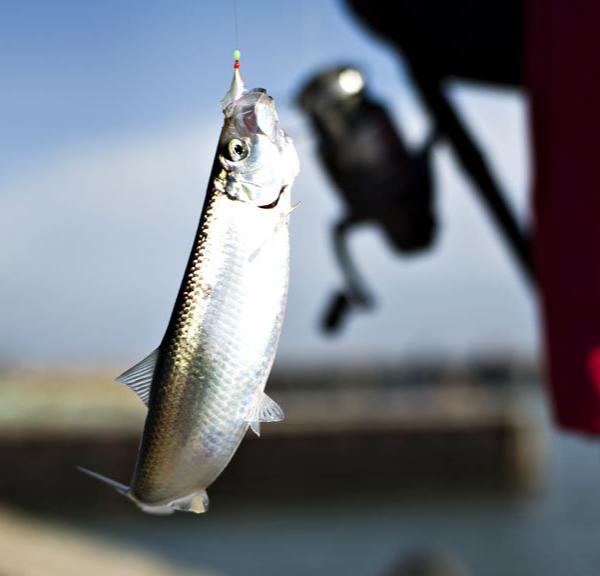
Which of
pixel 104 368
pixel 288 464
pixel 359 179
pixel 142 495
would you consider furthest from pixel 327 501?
pixel 142 495

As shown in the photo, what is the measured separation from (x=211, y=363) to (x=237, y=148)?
220 mm

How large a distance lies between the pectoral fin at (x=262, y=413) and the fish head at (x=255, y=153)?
0.61 ft

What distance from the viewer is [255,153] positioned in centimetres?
90

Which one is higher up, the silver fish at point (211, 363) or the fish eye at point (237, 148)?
the fish eye at point (237, 148)

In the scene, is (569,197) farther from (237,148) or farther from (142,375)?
(142,375)

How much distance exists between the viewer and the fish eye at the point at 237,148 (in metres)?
0.89

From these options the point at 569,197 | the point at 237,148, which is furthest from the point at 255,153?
the point at 569,197

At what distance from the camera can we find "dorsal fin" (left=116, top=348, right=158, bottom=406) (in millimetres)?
851

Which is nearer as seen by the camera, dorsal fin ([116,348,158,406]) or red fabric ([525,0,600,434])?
dorsal fin ([116,348,158,406])

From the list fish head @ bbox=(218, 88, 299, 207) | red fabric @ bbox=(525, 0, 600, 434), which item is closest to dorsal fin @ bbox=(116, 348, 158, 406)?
fish head @ bbox=(218, 88, 299, 207)

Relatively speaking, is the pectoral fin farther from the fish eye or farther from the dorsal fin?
the fish eye

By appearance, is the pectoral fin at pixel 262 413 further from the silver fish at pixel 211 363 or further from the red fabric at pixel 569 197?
the red fabric at pixel 569 197

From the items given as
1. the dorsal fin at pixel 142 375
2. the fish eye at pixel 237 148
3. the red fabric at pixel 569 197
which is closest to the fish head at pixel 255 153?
the fish eye at pixel 237 148

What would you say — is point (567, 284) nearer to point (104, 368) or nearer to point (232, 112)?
point (232, 112)
